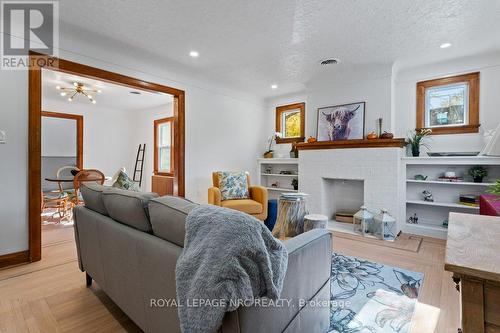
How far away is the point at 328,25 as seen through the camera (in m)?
2.49

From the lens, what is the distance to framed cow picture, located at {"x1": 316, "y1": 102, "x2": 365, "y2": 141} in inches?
151

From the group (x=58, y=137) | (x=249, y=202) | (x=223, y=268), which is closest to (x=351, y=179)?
(x=249, y=202)

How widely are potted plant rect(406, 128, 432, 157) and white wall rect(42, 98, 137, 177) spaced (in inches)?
246

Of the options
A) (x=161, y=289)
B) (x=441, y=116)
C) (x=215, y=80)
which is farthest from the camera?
(x=215, y=80)

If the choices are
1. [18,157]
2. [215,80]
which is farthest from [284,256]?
[215,80]

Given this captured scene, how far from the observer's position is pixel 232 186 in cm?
375

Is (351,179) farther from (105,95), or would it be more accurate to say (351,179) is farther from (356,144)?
(105,95)

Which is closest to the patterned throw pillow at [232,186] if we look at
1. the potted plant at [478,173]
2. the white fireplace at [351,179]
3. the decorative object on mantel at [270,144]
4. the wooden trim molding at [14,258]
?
the white fireplace at [351,179]

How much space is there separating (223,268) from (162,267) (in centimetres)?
41

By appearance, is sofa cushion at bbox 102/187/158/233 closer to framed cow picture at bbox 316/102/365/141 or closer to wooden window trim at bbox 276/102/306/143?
framed cow picture at bbox 316/102/365/141

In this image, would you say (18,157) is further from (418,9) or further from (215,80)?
(418,9)

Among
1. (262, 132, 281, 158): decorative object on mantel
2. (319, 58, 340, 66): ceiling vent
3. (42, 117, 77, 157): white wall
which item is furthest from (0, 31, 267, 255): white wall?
(319, 58, 340, 66): ceiling vent

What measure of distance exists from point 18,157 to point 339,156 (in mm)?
3939

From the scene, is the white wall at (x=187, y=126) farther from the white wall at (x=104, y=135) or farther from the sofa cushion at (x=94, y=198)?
the sofa cushion at (x=94, y=198)
